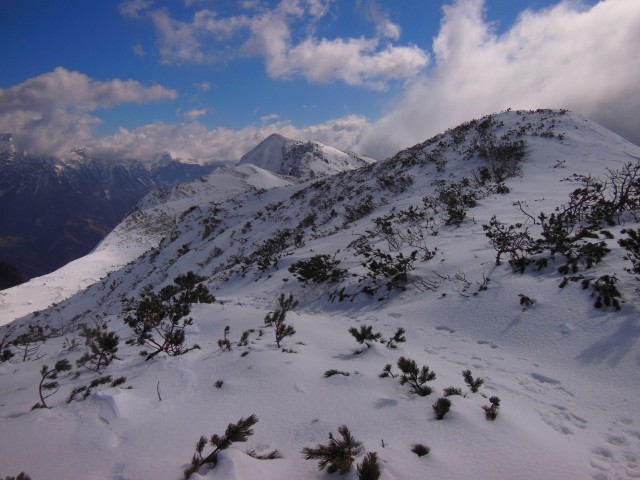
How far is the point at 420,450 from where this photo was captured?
314 cm

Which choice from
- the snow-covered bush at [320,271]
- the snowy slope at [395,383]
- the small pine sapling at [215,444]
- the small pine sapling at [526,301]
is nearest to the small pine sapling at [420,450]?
the snowy slope at [395,383]

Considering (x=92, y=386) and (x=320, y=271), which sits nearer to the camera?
(x=92, y=386)

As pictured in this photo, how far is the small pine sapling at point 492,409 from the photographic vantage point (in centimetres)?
355

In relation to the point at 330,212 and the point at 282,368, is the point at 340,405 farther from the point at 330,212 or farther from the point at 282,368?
the point at 330,212

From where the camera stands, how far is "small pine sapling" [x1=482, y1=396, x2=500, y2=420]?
11.6ft

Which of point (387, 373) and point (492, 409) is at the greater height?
point (492, 409)

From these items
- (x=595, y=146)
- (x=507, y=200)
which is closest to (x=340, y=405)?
(x=507, y=200)

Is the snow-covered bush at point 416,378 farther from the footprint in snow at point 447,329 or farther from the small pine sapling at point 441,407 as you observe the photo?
the footprint in snow at point 447,329

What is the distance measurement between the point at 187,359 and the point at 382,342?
3.41 meters

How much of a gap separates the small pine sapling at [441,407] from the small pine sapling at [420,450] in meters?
0.51

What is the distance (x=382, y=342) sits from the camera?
6133 mm

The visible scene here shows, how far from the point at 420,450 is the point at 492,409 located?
39.9 inches

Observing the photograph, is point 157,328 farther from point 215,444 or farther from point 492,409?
point 492,409

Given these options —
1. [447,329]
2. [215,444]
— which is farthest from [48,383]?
[447,329]
